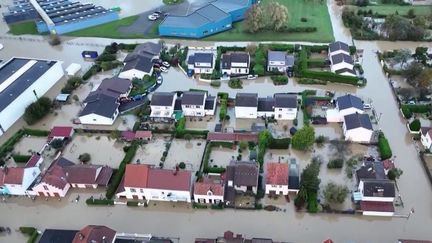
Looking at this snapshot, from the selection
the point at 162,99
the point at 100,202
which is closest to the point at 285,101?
the point at 162,99

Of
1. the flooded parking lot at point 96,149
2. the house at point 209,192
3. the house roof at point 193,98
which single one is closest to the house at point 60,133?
the flooded parking lot at point 96,149

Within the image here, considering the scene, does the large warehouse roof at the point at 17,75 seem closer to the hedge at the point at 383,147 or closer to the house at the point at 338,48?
the house at the point at 338,48

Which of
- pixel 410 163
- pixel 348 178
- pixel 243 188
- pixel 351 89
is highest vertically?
pixel 351 89

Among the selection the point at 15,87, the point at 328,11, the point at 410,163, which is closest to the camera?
the point at 410,163

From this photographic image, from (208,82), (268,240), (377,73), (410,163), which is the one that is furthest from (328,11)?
(268,240)

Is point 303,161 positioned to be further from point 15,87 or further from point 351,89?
point 15,87
